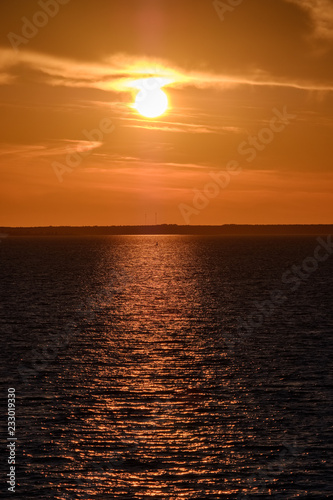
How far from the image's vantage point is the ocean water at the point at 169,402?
3369cm

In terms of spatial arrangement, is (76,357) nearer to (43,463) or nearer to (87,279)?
(43,463)

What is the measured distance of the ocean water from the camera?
33.7 metres

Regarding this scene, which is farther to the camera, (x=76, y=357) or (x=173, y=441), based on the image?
(x=76, y=357)

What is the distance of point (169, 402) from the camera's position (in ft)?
152

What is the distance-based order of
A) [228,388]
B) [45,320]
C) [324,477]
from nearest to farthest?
[324,477] → [228,388] → [45,320]

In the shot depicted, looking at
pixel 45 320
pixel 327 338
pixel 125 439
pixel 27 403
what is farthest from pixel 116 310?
pixel 125 439

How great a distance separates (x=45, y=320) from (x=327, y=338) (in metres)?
37.4

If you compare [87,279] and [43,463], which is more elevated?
[87,279]

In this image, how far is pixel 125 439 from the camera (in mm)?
39062

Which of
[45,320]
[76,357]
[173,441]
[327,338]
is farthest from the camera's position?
[45,320]

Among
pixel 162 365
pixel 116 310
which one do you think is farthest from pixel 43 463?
pixel 116 310

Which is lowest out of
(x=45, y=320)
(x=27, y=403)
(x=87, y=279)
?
(x=27, y=403)

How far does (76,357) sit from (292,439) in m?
29.3

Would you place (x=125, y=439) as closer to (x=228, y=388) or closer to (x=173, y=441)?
(x=173, y=441)
